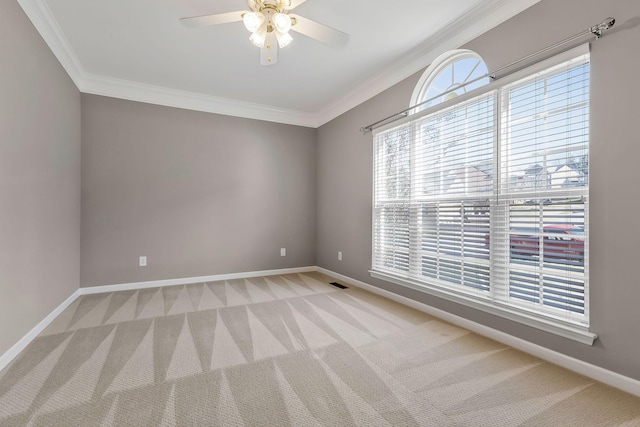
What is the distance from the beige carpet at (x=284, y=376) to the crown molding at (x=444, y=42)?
8.15 ft

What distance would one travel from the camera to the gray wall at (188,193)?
3.62m

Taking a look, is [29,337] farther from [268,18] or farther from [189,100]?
[189,100]

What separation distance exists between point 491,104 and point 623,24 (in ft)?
2.66

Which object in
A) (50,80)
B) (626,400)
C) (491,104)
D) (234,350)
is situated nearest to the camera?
(626,400)

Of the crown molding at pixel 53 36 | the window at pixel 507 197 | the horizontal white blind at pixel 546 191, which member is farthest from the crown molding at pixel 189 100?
the horizontal white blind at pixel 546 191

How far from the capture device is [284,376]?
1.81 meters

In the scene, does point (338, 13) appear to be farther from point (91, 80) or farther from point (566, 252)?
point (91, 80)

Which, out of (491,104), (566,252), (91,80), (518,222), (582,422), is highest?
(91,80)

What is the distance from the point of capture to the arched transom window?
2582 mm

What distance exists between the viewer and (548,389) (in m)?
1.69

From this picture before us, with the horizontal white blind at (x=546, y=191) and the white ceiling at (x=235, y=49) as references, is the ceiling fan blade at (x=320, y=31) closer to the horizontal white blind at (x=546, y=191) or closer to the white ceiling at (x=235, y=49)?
the white ceiling at (x=235, y=49)

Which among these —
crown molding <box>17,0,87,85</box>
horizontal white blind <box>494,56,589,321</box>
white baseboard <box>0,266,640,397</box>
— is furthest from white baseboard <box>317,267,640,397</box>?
crown molding <box>17,0,87,85</box>

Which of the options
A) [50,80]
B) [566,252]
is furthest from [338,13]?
[50,80]

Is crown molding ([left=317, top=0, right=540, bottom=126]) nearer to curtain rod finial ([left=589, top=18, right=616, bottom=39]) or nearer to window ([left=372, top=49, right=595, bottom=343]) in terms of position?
window ([left=372, top=49, right=595, bottom=343])
